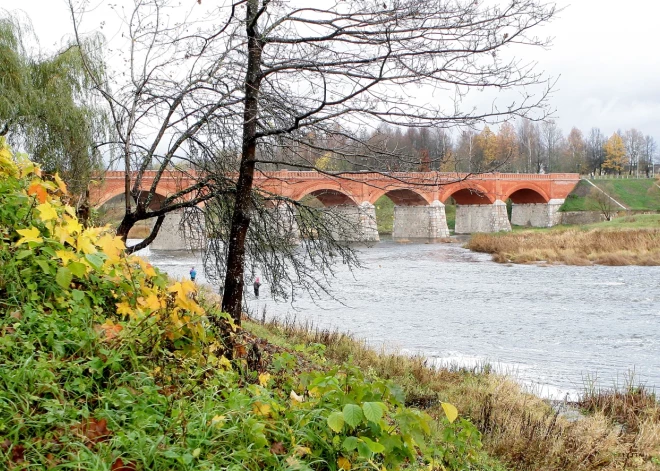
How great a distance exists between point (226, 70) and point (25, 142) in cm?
1059

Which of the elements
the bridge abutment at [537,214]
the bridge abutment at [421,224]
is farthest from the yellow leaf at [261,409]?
the bridge abutment at [537,214]

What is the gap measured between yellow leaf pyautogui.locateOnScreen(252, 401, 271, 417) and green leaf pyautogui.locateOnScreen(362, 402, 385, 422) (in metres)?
0.41

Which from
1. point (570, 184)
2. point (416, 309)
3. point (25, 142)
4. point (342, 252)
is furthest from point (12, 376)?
point (570, 184)

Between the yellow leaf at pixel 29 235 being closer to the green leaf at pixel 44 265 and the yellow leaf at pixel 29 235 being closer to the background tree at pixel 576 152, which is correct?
the green leaf at pixel 44 265

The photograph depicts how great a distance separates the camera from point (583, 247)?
1200 inches

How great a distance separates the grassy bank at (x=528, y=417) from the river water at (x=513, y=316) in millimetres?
1030

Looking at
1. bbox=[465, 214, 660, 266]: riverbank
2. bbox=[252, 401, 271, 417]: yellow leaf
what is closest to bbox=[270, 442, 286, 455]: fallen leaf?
bbox=[252, 401, 271, 417]: yellow leaf

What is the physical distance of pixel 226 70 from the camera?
623 centimetres

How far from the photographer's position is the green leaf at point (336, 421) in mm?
2375

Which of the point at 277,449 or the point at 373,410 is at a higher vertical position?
→ the point at 373,410

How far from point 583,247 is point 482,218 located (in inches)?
783

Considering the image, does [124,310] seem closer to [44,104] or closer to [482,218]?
[44,104]

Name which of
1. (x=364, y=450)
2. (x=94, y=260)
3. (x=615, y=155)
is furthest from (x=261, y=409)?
(x=615, y=155)

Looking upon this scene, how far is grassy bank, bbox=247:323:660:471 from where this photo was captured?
5.58 m
